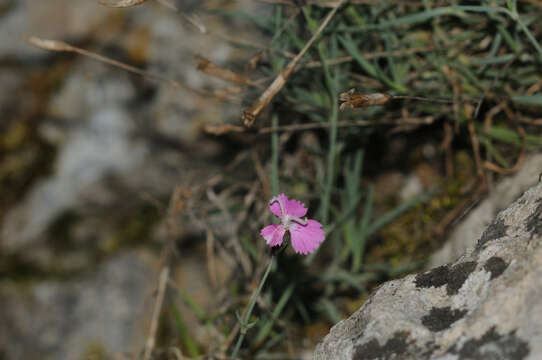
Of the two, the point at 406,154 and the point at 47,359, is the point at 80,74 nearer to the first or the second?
the point at 47,359

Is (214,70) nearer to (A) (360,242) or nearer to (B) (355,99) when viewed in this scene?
(B) (355,99)

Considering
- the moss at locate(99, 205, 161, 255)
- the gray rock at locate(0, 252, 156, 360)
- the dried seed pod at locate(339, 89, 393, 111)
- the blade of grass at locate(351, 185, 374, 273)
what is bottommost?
the gray rock at locate(0, 252, 156, 360)

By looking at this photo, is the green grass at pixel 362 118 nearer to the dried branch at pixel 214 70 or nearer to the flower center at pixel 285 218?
the dried branch at pixel 214 70

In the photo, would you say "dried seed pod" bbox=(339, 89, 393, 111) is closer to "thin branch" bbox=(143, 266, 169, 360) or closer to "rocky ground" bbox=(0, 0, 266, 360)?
"thin branch" bbox=(143, 266, 169, 360)

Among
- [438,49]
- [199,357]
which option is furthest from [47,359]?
[438,49]

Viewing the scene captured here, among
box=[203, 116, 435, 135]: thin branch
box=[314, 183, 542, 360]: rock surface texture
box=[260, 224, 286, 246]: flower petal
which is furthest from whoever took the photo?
box=[203, 116, 435, 135]: thin branch

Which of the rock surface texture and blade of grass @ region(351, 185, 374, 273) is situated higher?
the rock surface texture

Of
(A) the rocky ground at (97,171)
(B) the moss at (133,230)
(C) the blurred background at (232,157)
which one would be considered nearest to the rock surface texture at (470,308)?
(C) the blurred background at (232,157)

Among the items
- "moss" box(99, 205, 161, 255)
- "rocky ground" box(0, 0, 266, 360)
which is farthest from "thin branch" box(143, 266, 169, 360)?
"moss" box(99, 205, 161, 255)
